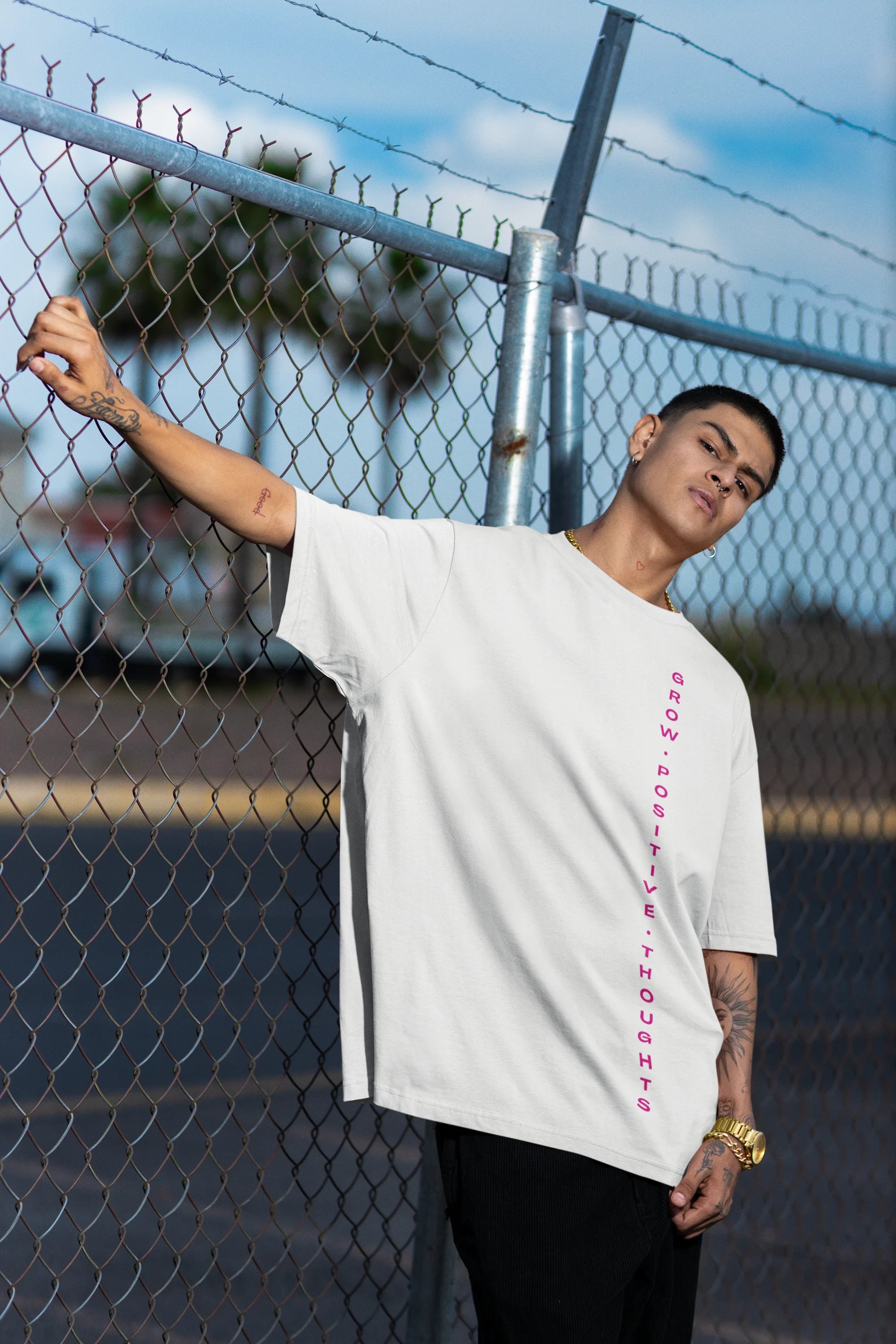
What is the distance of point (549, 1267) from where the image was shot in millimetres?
1807

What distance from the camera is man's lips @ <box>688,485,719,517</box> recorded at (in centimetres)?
203

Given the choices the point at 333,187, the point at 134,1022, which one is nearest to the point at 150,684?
the point at 134,1022

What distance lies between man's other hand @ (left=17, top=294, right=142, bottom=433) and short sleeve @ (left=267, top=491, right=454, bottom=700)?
263 mm

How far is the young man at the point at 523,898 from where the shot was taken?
5.95ft

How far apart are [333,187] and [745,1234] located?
3.27 meters

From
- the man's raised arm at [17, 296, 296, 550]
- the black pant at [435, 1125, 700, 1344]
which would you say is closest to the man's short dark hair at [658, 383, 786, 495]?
the man's raised arm at [17, 296, 296, 550]

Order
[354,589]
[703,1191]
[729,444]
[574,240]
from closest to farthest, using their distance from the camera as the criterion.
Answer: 1. [354,589]
2. [703,1191]
3. [729,444]
4. [574,240]

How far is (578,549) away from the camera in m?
2.04

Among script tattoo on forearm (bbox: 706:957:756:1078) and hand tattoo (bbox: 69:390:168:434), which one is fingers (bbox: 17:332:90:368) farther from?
script tattoo on forearm (bbox: 706:957:756:1078)

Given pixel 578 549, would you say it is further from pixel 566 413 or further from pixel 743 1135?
pixel 743 1135

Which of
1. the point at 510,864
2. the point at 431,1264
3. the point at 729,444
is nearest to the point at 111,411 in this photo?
the point at 510,864

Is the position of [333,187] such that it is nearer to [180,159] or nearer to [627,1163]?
[180,159]

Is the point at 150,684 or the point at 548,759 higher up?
the point at 548,759

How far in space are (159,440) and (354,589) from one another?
321 millimetres
